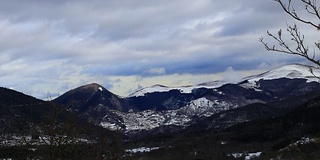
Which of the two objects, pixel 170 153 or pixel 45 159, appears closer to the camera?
pixel 45 159

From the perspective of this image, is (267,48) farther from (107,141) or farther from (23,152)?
(23,152)

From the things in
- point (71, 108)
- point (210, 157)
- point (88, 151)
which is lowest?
point (210, 157)

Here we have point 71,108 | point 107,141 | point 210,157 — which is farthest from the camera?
point 210,157

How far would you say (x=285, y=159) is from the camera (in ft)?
421

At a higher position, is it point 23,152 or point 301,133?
point 23,152

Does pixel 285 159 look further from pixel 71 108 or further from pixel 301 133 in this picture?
pixel 71 108

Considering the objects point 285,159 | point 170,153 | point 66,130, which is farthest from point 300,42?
point 170,153

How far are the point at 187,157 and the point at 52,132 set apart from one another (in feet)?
544

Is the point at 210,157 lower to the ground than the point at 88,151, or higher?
lower

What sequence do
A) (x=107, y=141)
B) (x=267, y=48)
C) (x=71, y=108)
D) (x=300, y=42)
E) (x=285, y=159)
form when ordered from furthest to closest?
(x=285, y=159)
(x=107, y=141)
(x=71, y=108)
(x=267, y=48)
(x=300, y=42)

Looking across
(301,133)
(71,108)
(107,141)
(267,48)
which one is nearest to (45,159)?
(71,108)

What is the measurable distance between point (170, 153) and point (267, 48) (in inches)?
7258

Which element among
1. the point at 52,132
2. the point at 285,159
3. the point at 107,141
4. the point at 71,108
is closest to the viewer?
the point at 52,132

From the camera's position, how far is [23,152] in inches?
851
